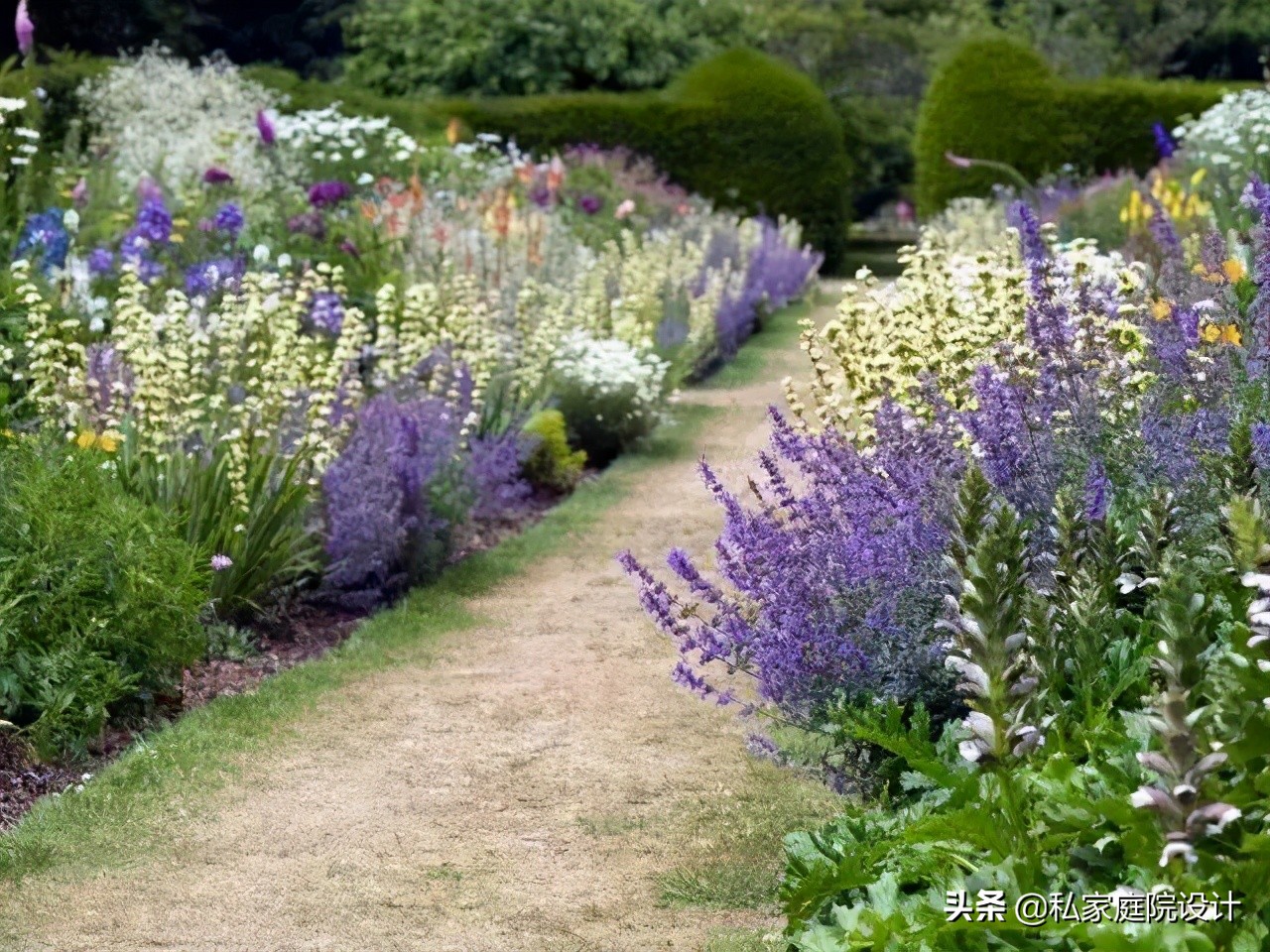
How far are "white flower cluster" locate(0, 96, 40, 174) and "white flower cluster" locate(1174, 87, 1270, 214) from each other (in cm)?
715

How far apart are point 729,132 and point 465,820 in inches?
639

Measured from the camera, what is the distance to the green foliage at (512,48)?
71.4 feet

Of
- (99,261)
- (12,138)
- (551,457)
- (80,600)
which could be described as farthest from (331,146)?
(80,600)

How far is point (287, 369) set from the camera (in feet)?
21.6

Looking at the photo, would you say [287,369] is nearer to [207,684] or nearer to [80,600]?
[207,684]

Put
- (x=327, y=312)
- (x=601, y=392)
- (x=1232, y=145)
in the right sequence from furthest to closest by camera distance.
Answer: (x=1232, y=145), (x=601, y=392), (x=327, y=312)

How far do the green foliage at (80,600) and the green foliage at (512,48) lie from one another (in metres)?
17.2

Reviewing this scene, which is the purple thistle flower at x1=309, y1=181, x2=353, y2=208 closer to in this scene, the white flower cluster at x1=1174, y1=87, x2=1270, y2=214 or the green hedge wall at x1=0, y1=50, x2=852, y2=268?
the white flower cluster at x1=1174, y1=87, x2=1270, y2=214

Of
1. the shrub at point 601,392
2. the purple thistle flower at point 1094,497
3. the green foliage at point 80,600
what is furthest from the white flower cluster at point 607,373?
the purple thistle flower at point 1094,497

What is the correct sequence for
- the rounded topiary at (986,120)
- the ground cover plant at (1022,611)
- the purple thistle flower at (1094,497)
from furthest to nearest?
1. the rounded topiary at (986,120)
2. the purple thistle flower at (1094,497)
3. the ground cover plant at (1022,611)

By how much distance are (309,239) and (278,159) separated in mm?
2840

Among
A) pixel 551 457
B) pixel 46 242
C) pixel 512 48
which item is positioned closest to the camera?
pixel 46 242

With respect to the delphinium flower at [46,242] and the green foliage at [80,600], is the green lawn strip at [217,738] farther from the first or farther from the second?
the delphinium flower at [46,242]

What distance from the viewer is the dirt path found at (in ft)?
12.3
